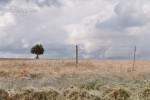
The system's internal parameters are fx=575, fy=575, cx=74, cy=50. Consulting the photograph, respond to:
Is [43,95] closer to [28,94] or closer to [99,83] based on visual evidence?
[28,94]

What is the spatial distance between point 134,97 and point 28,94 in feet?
17.2

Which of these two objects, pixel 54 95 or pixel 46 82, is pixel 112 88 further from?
pixel 46 82

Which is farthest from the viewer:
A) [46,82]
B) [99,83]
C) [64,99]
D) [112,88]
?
[46,82]

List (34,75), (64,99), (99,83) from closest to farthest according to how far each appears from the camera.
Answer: (64,99) → (99,83) → (34,75)

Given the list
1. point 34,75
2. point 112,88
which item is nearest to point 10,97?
point 112,88

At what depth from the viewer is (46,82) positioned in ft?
122

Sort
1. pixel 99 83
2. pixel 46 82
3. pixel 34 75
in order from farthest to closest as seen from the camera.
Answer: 1. pixel 34 75
2. pixel 46 82
3. pixel 99 83

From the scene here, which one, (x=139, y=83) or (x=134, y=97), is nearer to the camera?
(x=134, y=97)

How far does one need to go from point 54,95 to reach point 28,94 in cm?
129

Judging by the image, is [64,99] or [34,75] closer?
[64,99]

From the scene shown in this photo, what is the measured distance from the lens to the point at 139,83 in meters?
34.6

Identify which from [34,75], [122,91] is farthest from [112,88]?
[34,75]

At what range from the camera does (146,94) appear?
28.7 meters

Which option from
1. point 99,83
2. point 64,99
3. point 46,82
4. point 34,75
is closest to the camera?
point 64,99
